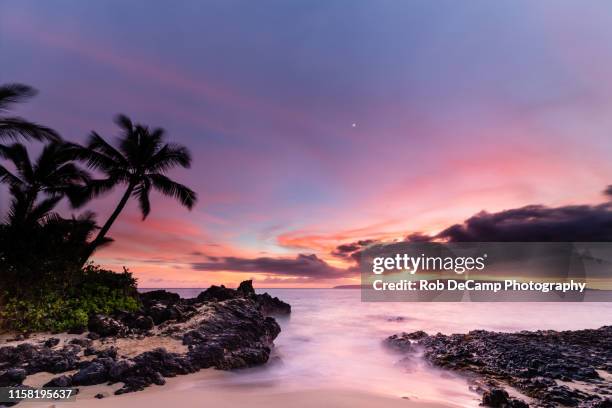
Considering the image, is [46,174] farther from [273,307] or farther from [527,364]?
[527,364]

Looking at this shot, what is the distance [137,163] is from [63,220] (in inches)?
263

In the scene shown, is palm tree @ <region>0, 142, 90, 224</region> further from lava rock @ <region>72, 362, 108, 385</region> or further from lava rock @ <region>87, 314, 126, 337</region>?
lava rock @ <region>72, 362, 108, 385</region>

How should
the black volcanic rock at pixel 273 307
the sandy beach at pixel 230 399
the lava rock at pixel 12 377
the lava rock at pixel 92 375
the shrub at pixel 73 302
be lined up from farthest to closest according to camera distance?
the black volcanic rock at pixel 273 307
the shrub at pixel 73 302
the lava rock at pixel 92 375
the lava rock at pixel 12 377
the sandy beach at pixel 230 399

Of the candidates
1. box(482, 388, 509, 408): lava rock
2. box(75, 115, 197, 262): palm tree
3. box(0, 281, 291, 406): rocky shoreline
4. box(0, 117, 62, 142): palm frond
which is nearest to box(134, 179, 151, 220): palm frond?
box(75, 115, 197, 262): palm tree

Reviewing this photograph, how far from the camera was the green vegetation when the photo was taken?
1019 cm

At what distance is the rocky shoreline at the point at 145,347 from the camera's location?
21.9ft

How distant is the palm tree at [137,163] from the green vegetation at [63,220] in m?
0.05

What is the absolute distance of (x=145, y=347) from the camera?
834 cm

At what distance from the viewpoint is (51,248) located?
38.2ft

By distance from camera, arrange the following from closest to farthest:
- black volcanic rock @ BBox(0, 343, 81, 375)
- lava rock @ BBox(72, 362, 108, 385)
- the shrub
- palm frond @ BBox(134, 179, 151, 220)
A: lava rock @ BBox(72, 362, 108, 385), black volcanic rock @ BBox(0, 343, 81, 375), the shrub, palm frond @ BBox(134, 179, 151, 220)

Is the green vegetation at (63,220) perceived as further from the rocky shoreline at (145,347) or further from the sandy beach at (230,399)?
the sandy beach at (230,399)

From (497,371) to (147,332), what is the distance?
9.47m

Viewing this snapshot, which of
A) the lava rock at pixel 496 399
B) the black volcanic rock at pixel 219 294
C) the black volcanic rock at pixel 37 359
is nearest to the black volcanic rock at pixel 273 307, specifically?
the black volcanic rock at pixel 219 294

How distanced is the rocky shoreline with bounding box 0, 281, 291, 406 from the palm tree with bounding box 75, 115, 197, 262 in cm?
1032
